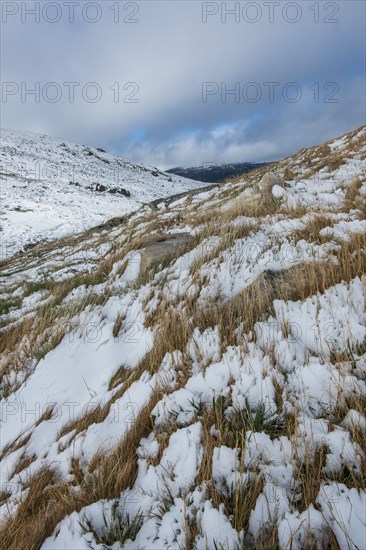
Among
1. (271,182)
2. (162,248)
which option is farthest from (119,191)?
(162,248)

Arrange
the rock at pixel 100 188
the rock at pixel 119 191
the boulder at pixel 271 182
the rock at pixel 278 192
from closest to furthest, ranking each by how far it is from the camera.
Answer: the rock at pixel 278 192, the boulder at pixel 271 182, the rock at pixel 119 191, the rock at pixel 100 188

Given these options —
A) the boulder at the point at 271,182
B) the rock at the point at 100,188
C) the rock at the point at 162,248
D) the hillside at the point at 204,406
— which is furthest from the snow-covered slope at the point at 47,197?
the hillside at the point at 204,406

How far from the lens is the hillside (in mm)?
1349

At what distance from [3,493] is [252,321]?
2110mm

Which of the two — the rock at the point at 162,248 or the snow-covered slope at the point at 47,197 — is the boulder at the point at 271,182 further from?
the snow-covered slope at the point at 47,197

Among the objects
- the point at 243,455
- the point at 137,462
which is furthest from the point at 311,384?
the point at 137,462

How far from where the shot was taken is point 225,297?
3.15m

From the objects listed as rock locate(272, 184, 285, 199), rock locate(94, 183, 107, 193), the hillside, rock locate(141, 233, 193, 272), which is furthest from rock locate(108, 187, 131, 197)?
the hillside

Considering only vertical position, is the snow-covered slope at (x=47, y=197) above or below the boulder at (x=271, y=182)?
above

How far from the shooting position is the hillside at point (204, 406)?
1.35 m

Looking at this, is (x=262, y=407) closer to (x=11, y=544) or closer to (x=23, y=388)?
(x=11, y=544)

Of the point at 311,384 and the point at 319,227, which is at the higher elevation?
the point at 319,227

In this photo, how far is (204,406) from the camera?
192cm

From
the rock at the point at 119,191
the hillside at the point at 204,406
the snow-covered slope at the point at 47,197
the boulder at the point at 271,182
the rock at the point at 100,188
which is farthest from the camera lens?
the rock at the point at 100,188
